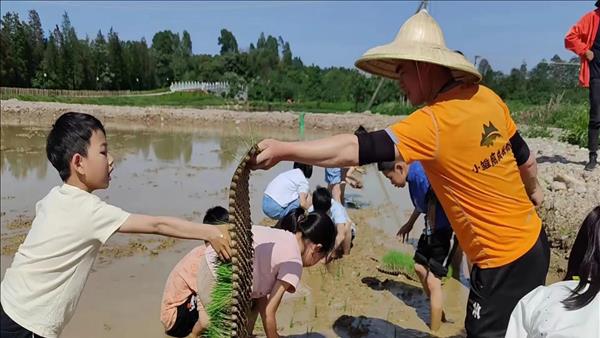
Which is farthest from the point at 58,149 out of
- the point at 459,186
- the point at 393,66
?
the point at 459,186

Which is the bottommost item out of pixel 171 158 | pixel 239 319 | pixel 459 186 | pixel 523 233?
pixel 171 158

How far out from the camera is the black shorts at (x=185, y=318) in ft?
10.4

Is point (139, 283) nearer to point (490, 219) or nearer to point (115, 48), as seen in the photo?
point (490, 219)

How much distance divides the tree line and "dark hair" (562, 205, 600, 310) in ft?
13.5

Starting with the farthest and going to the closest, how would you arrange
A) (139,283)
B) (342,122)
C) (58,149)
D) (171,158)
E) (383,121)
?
(342,122) < (383,121) < (171,158) < (139,283) < (58,149)

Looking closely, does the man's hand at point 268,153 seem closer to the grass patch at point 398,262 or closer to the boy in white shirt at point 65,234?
the boy in white shirt at point 65,234

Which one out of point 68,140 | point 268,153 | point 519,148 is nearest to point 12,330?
point 68,140

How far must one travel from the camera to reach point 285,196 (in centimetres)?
525

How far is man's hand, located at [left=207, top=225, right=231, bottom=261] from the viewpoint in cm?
206

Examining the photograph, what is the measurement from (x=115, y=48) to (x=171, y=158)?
12.9 meters

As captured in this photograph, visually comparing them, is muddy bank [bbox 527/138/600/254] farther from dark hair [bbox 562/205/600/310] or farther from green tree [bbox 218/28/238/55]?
green tree [bbox 218/28/238/55]

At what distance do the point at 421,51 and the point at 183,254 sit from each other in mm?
4543

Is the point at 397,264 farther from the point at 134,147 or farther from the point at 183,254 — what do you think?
the point at 134,147

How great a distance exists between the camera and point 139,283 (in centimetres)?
504
